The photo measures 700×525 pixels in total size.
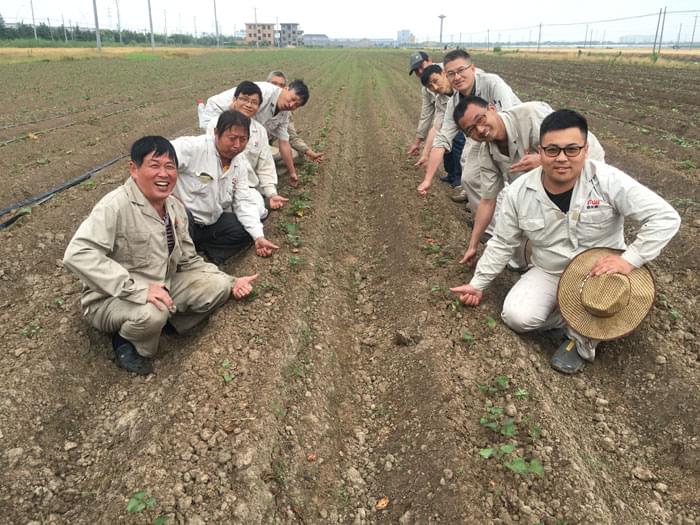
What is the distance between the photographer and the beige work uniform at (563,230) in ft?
10.9

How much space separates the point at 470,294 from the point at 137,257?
8.17 feet

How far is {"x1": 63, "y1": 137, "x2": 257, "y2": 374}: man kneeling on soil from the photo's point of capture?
322 centimetres

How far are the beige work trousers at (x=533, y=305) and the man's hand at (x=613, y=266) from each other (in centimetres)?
51

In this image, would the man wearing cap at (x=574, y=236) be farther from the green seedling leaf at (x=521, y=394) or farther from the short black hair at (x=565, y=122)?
the green seedling leaf at (x=521, y=394)

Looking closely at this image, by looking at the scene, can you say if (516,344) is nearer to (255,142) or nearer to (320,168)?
(255,142)

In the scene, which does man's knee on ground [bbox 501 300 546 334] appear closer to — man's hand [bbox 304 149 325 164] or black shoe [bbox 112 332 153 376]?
black shoe [bbox 112 332 153 376]

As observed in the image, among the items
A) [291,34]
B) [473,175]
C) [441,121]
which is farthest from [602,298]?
[291,34]

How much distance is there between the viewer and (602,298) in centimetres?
337

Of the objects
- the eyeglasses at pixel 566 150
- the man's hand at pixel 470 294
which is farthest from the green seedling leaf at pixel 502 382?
the eyeglasses at pixel 566 150

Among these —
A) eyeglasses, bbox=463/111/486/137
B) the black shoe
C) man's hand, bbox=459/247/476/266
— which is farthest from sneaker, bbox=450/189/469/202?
the black shoe

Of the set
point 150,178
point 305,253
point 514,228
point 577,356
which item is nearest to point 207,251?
point 305,253

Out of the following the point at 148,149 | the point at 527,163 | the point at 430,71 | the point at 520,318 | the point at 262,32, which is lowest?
the point at 520,318

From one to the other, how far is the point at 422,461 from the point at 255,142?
13.1 feet

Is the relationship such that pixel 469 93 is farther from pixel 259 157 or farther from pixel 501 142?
pixel 259 157
